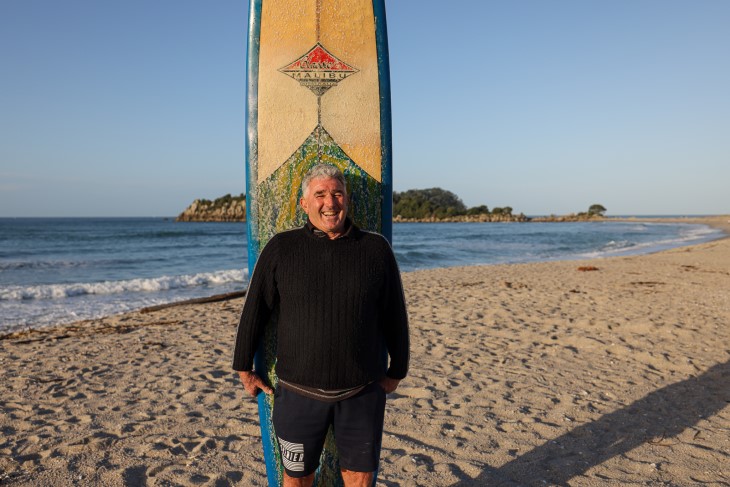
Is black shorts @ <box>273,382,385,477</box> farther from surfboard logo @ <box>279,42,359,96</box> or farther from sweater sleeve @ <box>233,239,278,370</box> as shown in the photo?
surfboard logo @ <box>279,42,359,96</box>

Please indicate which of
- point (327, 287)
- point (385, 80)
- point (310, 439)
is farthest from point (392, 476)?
point (385, 80)

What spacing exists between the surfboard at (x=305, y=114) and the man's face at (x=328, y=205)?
2.01 ft

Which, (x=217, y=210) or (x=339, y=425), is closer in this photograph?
(x=339, y=425)

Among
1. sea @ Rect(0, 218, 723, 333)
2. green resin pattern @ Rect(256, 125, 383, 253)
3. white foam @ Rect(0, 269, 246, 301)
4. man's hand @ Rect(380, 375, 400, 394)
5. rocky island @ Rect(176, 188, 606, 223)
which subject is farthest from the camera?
rocky island @ Rect(176, 188, 606, 223)

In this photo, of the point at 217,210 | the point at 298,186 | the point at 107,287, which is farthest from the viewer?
the point at 217,210

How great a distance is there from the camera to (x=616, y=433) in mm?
3223

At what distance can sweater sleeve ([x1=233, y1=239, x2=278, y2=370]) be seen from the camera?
183 cm

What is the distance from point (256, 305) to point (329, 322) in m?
0.30

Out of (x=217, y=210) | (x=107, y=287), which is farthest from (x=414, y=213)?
(x=107, y=287)

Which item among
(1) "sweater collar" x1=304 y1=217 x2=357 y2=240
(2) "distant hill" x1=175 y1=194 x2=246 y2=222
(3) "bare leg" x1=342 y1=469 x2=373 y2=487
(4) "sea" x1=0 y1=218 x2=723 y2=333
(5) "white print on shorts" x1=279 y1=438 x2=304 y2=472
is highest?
(2) "distant hill" x1=175 y1=194 x2=246 y2=222

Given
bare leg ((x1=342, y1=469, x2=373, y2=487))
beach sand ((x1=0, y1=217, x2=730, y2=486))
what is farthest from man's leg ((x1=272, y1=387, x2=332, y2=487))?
beach sand ((x1=0, y1=217, x2=730, y2=486))

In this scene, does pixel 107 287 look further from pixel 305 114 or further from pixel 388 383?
pixel 388 383

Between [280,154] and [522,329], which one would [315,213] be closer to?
[280,154]

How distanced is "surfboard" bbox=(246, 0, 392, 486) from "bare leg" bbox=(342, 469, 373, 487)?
653 mm
